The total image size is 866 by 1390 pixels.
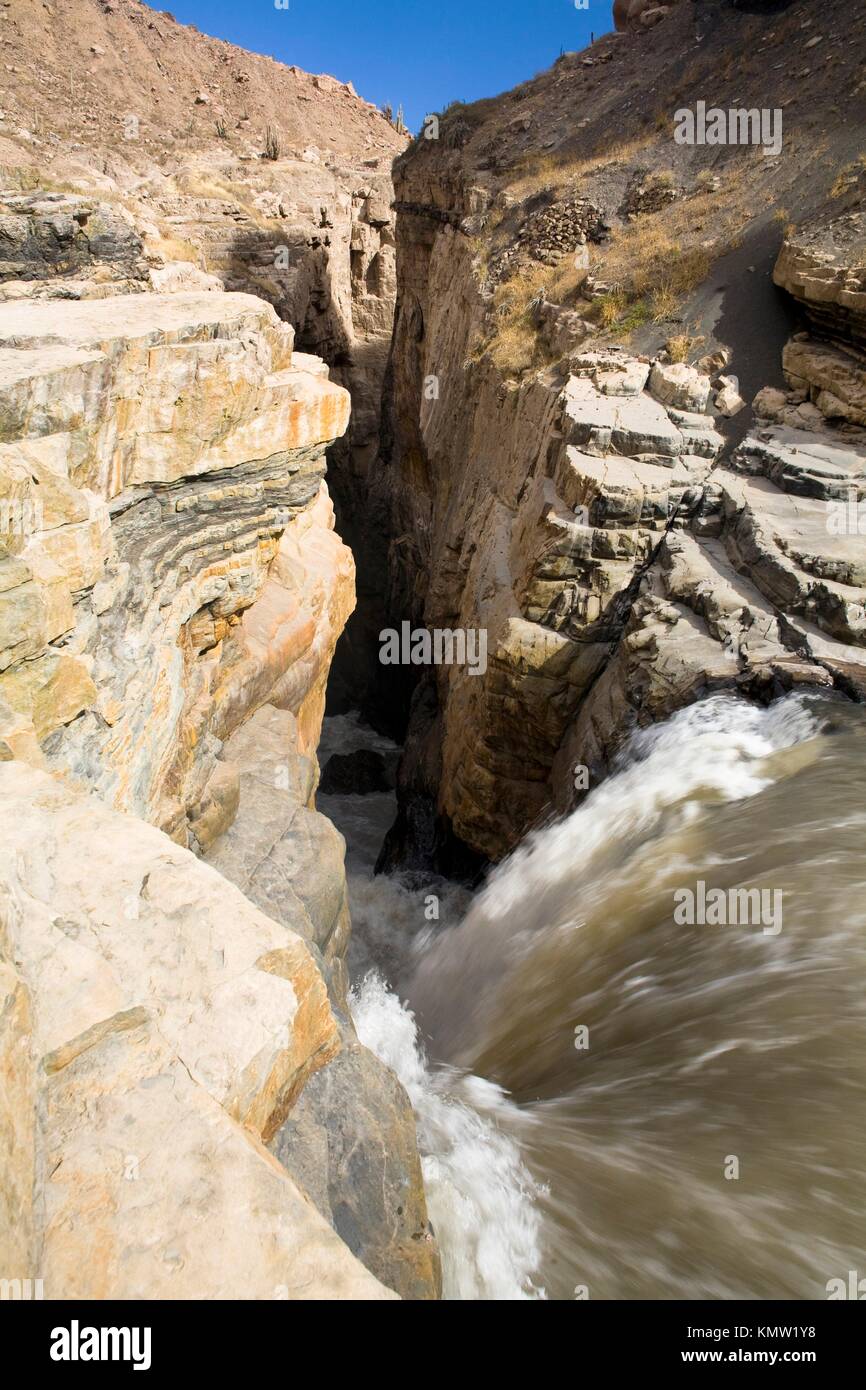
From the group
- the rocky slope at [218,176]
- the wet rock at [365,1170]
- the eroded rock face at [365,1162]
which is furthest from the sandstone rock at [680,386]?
the wet rock at [365,1170]

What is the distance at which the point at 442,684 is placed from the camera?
14.5m

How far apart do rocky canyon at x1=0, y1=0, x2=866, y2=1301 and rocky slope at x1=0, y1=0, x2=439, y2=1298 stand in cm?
2

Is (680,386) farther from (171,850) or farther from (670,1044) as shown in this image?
(171,850)

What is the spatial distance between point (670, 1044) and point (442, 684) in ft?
34.0

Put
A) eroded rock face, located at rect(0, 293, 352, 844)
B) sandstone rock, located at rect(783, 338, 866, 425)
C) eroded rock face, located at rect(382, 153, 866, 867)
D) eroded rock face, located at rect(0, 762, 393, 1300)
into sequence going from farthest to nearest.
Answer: sandstone rock, located at rect(783, 338, 866, 425), eroded rock face, located at rect(382, 153, 866, 867), eroded rock face, located at rect(0, 293, 352, 844), eroded rock face, located at rect(0, 762, 393, 1300)

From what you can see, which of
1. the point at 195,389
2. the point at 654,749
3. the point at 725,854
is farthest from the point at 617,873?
the point at 195,389

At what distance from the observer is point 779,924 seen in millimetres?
4816

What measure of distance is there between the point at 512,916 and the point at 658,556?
4.71m

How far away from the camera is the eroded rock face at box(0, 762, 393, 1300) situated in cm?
210

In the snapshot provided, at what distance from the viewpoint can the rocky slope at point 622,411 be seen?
841 cm

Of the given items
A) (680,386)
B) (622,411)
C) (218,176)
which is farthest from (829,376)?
(218,176)

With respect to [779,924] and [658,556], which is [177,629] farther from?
[658,556]

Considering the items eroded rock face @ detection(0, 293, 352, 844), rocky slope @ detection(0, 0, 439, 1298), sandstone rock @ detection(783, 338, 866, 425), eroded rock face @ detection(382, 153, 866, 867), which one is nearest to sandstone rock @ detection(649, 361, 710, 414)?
eroded rock face @ detection(382, 153, 866, 867)

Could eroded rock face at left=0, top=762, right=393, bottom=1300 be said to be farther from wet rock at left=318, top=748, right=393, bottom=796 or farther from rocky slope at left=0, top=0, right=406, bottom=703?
wet rock at left=318, top=748, right=393, bottom=796
